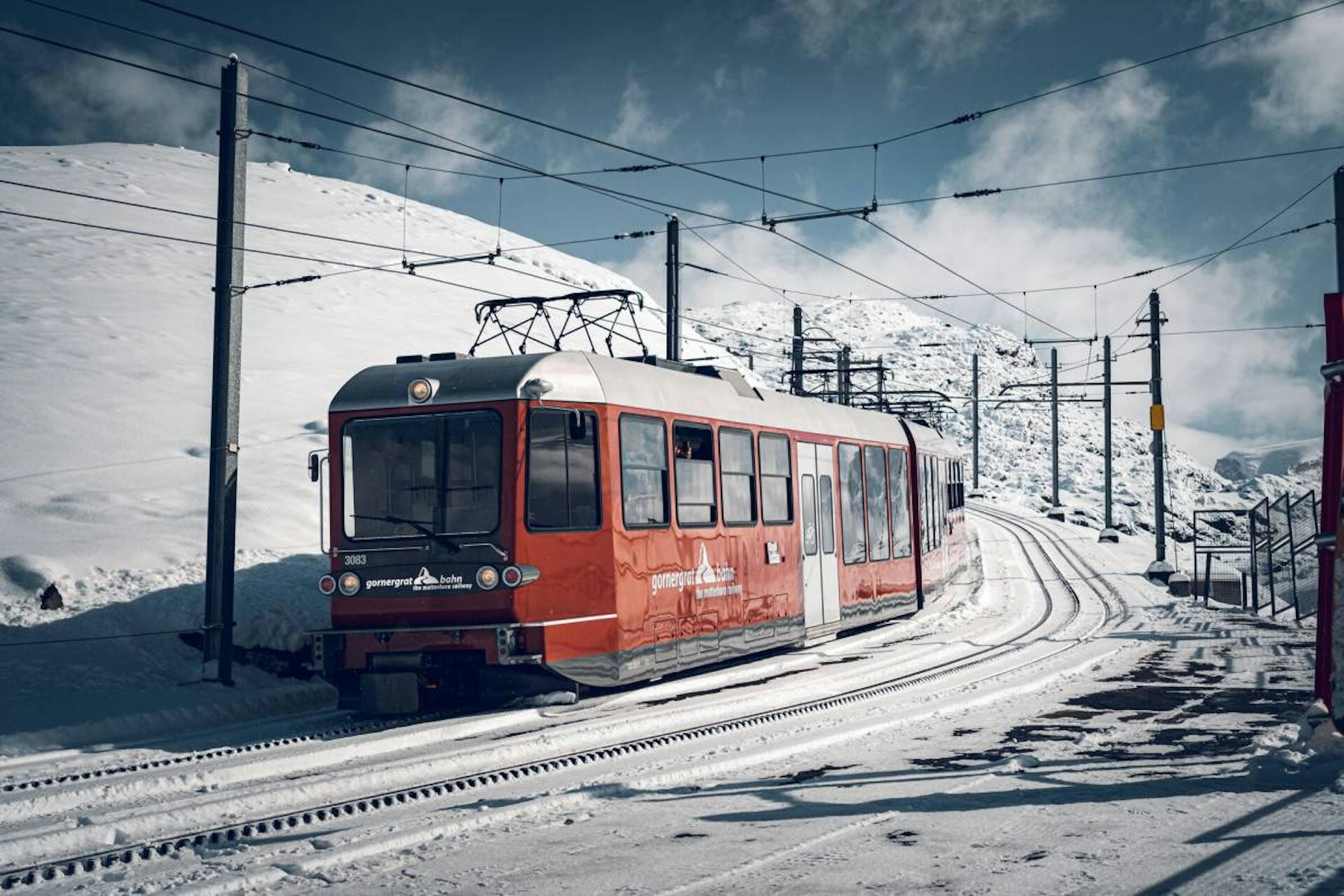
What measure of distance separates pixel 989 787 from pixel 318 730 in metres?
5.82

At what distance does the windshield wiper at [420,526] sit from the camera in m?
10.7

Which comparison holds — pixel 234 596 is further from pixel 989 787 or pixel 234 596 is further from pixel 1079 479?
pixel 1079 479

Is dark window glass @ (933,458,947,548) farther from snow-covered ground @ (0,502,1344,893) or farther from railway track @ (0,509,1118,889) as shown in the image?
snow-covered ground @ (0,502,1344,893)

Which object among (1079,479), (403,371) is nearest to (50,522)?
(403,371)

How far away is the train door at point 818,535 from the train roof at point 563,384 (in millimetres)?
1626

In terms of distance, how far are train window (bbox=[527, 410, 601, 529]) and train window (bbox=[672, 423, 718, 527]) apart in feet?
4.79

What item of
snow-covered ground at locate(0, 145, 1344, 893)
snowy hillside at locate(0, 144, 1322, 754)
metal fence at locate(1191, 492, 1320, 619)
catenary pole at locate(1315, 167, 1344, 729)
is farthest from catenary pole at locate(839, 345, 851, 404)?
catenary pole at locate(1315, 167, 1344, 729)

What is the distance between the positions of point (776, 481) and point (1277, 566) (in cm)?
1600

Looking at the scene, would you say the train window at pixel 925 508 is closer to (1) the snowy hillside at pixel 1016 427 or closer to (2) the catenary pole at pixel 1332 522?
(2) the catenary pole at pixel 1332 522

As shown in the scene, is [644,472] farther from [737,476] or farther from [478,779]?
[478,779]

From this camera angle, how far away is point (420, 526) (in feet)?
35.7

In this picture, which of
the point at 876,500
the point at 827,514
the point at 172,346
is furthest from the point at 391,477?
the point at 172,346

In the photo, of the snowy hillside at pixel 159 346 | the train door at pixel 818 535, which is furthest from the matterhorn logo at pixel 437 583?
the train door at pixel 818 535

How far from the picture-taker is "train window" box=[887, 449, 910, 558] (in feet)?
61.8
